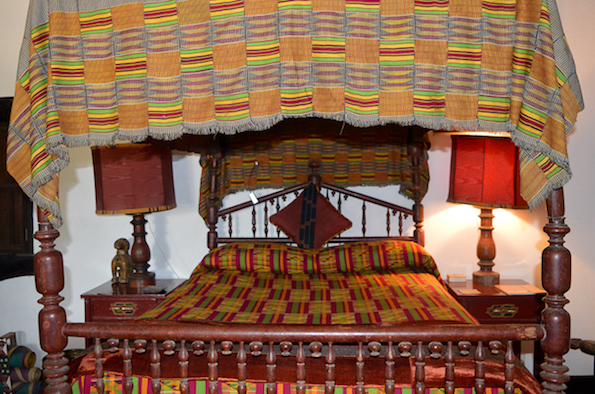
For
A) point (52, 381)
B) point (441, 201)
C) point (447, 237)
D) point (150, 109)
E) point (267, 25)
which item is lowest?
point (52, 381)

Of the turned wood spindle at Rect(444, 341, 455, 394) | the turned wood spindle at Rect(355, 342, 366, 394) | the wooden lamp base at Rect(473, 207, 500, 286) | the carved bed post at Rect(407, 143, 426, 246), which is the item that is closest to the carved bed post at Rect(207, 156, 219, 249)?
the carved bed post at Rect(407, 143, 426, 246)

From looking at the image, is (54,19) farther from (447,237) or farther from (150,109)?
(447,237)

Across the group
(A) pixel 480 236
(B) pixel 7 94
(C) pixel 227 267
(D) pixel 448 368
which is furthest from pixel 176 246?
(D) pixel 448 368

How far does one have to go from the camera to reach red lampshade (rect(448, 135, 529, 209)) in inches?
132

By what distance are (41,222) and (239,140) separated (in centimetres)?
196

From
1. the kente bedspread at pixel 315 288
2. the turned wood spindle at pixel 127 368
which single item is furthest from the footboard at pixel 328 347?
the kente bedspread at pixel 315 288

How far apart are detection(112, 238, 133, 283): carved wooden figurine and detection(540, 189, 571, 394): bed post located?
267 centimetres

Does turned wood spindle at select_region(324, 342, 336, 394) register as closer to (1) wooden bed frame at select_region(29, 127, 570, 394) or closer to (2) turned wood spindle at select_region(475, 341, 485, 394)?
(1) wooden bed frame at select_region(29, 127, 570, 394)

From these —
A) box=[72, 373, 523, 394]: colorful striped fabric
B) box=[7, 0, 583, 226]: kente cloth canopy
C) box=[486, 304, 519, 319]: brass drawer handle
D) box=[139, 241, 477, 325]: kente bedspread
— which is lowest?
box=[486, 304, 519, 319]: brass drawer handle

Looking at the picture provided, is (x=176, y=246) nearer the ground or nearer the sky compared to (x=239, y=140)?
nearer the ground

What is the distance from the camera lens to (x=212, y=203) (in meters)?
3.81

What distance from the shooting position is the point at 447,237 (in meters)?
3.95

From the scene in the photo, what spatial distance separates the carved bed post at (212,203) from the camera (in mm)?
3766

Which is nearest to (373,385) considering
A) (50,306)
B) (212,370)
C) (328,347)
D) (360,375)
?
(360,375)
